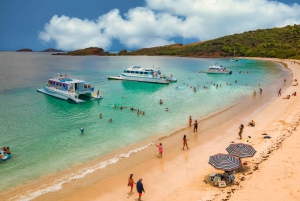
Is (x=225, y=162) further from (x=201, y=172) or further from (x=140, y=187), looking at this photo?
(x=140, y=187)

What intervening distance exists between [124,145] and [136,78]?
158ft

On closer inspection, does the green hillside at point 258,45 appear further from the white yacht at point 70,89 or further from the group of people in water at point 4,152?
the group of people in water at point 4,152

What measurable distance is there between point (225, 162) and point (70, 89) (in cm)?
3706

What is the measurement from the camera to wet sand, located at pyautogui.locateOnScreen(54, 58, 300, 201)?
49.8ft

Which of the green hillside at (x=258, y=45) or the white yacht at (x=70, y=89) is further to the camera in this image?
the green hillside at (x=258, y=45)

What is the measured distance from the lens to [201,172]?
18.3 meters

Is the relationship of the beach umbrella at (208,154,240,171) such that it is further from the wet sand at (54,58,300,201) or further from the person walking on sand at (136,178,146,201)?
the person walking on sand at (136,178,146,201)

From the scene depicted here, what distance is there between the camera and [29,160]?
2181 centimetres

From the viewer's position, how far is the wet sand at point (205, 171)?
15.2 meters

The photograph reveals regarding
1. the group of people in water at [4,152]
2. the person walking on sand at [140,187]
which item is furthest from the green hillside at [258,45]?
the group of people in water at [4,152]

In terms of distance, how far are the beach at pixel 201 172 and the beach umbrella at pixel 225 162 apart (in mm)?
1008

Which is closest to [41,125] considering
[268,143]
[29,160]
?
[29,160]

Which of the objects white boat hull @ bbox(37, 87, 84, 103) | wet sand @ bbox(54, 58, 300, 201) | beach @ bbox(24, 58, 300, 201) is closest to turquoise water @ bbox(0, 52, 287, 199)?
white boat hull @ bbox(37, 87, 84, 103)

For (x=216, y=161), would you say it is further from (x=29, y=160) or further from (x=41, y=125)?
(x=41, y=125)
